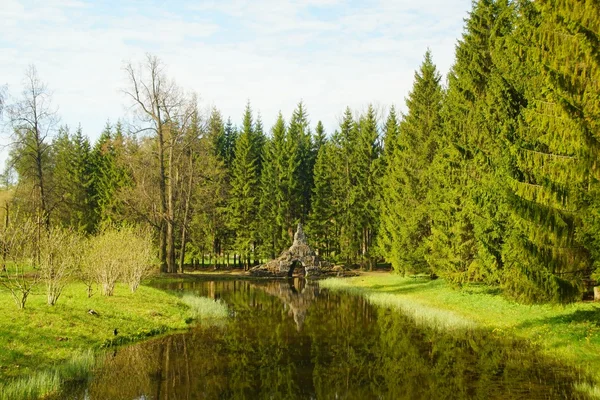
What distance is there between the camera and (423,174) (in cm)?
3159

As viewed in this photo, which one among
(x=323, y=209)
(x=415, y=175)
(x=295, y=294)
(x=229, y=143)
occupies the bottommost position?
(x=295, y=294)

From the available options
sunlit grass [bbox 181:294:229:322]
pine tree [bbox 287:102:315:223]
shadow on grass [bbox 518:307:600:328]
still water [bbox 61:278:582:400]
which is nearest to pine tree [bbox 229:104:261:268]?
pine tree [bbox 287:102:315:223]

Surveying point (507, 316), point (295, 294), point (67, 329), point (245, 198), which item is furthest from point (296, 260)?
point (67, 329)

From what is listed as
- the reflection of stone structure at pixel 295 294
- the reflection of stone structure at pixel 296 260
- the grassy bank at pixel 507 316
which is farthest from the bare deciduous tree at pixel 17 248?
the reflection of stone structure at pixel 296 260

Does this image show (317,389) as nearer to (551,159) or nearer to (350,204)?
(551,159)

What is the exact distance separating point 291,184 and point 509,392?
4086cm

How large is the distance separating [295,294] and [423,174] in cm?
1200

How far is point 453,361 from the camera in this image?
40.4 feet

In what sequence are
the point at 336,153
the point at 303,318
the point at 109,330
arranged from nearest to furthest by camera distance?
the point at 109,330 → the point at 303,318 → the point at 336,153

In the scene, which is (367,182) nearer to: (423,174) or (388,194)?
(388,194)

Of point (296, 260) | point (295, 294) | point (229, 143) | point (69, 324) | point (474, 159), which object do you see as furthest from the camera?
point (229, 143)

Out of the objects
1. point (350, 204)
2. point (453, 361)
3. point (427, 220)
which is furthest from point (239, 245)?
point (453, 361)

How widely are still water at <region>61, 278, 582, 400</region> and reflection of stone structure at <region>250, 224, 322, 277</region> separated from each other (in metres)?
23.3

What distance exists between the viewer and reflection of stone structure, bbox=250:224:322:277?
137 feet
